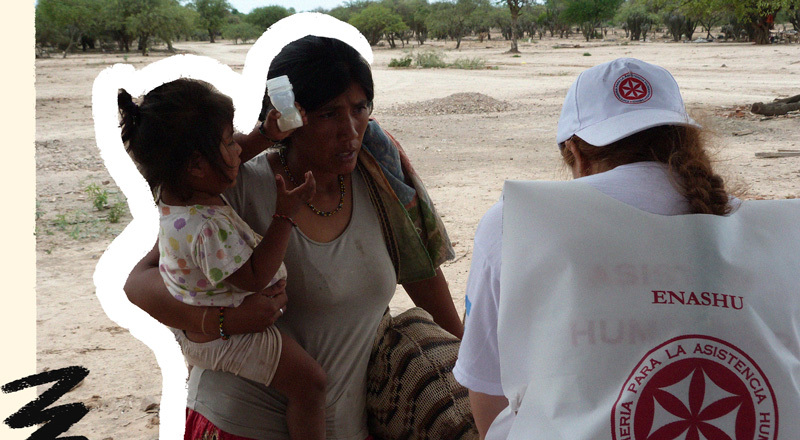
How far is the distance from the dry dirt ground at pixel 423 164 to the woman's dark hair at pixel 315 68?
69 centimetres

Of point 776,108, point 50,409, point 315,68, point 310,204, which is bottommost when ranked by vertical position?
point 50,409

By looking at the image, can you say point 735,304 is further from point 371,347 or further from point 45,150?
point 45,150

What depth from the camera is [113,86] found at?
75.0 inches

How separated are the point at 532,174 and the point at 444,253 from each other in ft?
18.5

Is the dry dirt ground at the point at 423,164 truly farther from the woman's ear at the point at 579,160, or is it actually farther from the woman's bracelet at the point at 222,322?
the woman's bracelet at the point at 222,322

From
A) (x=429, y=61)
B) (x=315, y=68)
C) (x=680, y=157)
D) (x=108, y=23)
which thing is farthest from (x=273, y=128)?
(x=108, y=23)

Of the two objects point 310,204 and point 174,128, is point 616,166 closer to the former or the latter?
point 310,204

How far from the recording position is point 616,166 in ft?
4.62

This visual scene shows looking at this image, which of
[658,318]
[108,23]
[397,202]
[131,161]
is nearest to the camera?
[658,318]

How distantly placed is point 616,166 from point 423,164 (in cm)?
731

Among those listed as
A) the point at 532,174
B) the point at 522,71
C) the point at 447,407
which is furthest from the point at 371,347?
the point at 522,71

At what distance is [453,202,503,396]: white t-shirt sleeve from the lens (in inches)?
52.2

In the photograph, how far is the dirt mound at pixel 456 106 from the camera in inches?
529

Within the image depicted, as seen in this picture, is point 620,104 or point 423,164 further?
point 423,164
